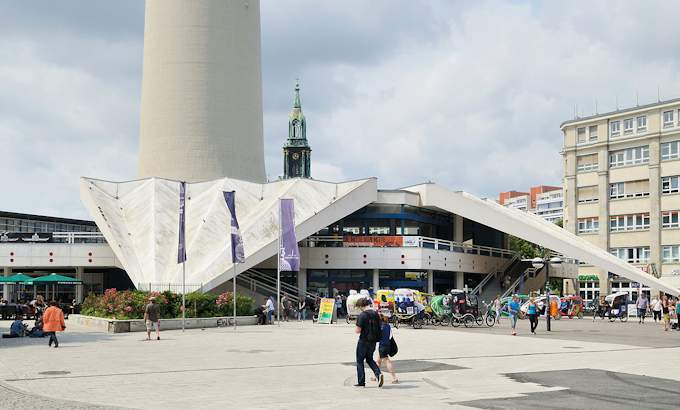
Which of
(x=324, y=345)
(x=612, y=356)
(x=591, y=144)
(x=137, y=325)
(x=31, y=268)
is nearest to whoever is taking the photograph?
(x=612, y=356)

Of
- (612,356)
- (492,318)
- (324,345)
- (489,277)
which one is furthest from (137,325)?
(489,277)

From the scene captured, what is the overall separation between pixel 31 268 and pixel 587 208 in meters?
51.8

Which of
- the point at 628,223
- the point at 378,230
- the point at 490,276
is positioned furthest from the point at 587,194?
the point at 378,230

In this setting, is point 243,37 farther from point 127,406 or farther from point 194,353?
point 127,406

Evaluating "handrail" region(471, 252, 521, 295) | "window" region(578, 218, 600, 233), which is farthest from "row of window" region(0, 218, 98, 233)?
"window" region(578, 218, 600, 233)

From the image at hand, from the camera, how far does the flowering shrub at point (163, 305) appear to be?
1261 inches

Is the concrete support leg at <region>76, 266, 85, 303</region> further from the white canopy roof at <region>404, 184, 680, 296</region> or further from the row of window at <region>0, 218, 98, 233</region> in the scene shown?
the white canopy roof at <region>404, 184, 680, 296</region>

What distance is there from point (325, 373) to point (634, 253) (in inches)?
2473

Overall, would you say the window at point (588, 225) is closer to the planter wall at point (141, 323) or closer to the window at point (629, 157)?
the window at point (629, 157)

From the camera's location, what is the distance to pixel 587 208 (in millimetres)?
77250

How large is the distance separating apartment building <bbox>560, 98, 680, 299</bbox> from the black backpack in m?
57.0

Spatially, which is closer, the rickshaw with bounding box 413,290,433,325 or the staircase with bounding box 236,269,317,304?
the rickshaw with bounding box 413,290,433,325

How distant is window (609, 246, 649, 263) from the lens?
71969 millimetres

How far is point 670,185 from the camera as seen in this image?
70438mm
